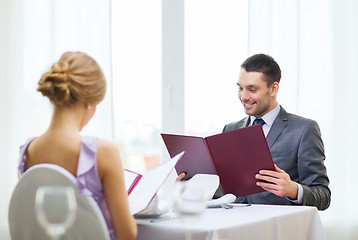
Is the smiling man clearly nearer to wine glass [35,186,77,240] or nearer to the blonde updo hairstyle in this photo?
the blonde updo hairstyle

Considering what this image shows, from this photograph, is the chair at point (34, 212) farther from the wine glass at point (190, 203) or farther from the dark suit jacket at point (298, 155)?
the dark suit jacket at point (298, 155)

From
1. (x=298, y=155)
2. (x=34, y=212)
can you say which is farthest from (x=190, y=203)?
(x=298, y=155)

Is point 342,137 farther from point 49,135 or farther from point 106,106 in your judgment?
point 49,135

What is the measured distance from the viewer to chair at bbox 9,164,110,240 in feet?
4.65

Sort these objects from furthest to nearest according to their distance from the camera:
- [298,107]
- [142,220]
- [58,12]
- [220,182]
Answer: [298,107] → [58,12] → [220,182] → [142,220]

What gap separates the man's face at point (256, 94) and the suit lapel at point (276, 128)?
9 cm

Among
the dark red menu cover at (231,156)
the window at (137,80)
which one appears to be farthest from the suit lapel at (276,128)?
the window at (137,80)

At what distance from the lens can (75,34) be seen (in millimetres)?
3322

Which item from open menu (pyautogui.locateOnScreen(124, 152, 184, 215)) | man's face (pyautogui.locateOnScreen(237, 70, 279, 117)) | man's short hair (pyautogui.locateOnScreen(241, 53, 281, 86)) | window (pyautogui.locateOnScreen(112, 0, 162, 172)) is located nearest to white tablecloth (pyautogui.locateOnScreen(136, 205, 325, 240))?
open menu (pyautogui.locateOnScreen(124, 152, 184, 215))

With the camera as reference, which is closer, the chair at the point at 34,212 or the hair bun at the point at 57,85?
the chair at the point at 34,212

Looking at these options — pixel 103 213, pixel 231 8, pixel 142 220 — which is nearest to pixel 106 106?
pixel 231 8

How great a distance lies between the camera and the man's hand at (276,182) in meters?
2.05

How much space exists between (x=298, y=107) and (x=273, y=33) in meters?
0.56

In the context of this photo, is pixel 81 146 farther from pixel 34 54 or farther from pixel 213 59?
pixel 213 59
